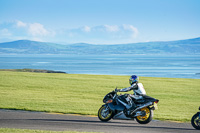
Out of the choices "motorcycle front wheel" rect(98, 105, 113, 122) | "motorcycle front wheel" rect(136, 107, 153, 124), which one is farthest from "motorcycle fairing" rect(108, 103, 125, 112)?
"motorcycle front wheel" rect(136, 107, 153, 124)

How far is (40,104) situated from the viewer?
56.0ft

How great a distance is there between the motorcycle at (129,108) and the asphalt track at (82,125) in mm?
260

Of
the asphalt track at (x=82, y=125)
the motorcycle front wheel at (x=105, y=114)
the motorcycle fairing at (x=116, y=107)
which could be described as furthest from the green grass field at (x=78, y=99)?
the motorcycle fairing at (x=116, y=107)

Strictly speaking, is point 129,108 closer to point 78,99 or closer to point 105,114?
point 105,114

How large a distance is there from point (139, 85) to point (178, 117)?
11.3 feet

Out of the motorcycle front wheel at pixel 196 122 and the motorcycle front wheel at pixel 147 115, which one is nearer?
the motorcycle front wheel at pixel 196 122

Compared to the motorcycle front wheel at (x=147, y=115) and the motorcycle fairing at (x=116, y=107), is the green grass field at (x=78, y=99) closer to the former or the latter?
the motorcycle front wheel at (x=147, y=115)

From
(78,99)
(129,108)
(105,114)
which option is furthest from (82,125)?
(78,99)

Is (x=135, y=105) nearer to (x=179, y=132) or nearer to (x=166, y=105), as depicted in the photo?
(x=179, y=132)

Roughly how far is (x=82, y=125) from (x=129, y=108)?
185 cm

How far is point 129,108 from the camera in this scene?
11641 millimetres

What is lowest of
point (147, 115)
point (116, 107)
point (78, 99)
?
point (78, 99)

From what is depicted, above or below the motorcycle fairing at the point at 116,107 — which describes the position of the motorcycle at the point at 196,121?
below

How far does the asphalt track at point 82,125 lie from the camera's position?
34.3 ft
